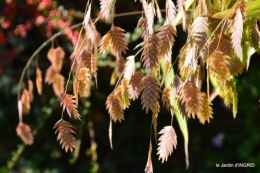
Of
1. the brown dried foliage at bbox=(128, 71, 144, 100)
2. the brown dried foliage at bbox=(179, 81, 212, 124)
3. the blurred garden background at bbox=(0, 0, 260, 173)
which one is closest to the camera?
the brown dried foliage at bbox=(179, 81, 212, 124)

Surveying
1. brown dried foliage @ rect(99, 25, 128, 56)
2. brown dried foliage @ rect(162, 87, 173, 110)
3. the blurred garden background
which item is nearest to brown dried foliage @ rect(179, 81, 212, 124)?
brown dried foliage @ rect(162, 87, 173, 110)

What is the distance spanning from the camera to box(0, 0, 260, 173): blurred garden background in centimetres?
255

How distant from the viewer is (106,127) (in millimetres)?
2836

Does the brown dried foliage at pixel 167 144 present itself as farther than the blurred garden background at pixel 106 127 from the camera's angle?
No

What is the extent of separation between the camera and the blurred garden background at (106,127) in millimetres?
2551

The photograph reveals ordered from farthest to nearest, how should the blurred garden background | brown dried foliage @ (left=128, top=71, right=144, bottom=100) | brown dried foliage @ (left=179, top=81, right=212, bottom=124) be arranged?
1. the blurred garden background
2. brown dried foliage @ (left=128, top=71, right=144, bottom=100)
3. brown dried foliage @ (left=179, top=81, right=212, bottom=124)

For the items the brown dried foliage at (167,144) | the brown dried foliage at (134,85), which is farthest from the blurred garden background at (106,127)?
the brown dried foliage at (167,144)

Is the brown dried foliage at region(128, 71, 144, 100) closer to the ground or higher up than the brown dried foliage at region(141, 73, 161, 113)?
closer to the ground

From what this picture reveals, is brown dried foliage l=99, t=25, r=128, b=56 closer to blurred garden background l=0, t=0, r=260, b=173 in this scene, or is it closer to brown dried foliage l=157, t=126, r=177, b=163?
brown dried foliage l=157, t=126, r=177, b=163

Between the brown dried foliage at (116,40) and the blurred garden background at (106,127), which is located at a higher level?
the brown dried foliage at (116,40)

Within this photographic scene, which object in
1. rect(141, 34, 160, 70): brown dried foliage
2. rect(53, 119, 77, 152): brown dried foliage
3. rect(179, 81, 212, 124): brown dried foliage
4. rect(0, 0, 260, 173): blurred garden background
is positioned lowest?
rect(0, 0, 260, 173): blurred garden background

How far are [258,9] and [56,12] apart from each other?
1.26 metres

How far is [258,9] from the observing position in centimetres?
99

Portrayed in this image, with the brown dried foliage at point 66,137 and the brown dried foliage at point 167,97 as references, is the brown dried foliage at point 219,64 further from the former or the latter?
the brown dried foliage at point 66,137
